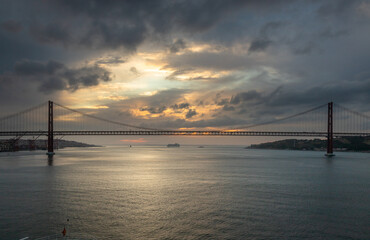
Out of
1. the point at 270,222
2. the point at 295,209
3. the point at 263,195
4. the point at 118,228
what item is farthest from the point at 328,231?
the point at 118,228

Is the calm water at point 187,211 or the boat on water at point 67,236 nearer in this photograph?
the boat on water at point 67,236

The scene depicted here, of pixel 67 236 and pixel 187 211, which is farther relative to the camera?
pixel 187 211

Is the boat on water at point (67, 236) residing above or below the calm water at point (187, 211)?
above

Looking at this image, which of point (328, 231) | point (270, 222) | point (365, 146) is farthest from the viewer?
point (365, 146)

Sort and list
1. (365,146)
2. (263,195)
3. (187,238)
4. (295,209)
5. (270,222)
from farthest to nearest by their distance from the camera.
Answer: (365,146) < (263,195) < (295,209) < (270,222) < (187,238)

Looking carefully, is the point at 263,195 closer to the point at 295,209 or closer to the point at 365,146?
the point at 295,209

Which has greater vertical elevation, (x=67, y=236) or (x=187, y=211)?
(x=67, y=236)

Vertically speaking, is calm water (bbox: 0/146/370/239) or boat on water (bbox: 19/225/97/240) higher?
boat on water (bbox: 19/225/97/240)

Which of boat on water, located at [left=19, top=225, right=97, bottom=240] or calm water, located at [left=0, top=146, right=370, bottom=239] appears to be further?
calm water, located at [left=0, top=146, right=370, bottom=239]

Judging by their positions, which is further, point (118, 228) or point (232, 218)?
point (232, 218)
